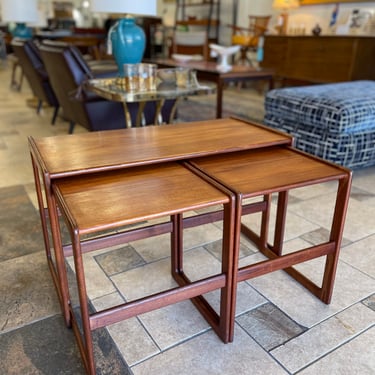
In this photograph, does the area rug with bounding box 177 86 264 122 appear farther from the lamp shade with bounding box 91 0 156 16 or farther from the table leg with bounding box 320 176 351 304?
the table leg with bounding box 320 176 351 304

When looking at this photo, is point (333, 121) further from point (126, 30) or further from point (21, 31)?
point (21, 31)

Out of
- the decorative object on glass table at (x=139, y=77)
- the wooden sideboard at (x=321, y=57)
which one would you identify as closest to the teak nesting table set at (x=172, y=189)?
the decorative object on glass table at (x=139, y=77)

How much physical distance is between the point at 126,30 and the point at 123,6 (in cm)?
19

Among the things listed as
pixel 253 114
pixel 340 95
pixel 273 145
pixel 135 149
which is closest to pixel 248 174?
pixel 273 145

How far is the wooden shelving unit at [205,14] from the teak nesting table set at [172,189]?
244 inches

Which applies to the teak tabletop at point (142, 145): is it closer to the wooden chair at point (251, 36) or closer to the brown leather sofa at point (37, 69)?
the brown leather sofa at point (37, 69)

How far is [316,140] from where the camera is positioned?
252 centimetres

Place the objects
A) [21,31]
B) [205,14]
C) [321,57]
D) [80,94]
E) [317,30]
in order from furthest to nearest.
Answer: [205,14] → [21,31] → [317,30] → [321,57] → [80,94]

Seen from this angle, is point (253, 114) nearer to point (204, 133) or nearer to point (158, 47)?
point (204, 133)

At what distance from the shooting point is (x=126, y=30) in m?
2.64

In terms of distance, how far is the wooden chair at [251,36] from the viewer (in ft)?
19.0

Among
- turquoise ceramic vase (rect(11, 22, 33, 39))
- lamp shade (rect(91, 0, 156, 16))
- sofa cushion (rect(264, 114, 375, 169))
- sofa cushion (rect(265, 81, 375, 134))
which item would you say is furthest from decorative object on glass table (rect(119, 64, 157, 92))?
turquoise ceramic vase (rect(11, 22, 33, 39))

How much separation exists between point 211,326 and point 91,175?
0.65 meters

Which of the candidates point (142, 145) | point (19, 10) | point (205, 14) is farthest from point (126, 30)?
point (205, 14)
